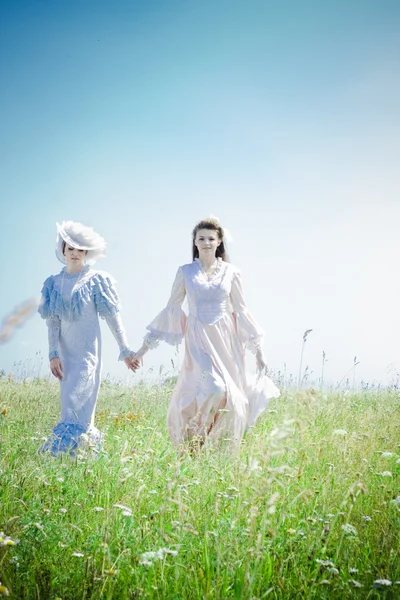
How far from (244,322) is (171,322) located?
79 centimetres

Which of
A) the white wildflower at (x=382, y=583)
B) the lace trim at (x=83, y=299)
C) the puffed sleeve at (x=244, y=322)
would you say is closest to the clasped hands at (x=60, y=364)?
the lace trim at (x=83, y=299)

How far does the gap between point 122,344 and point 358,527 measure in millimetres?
3348

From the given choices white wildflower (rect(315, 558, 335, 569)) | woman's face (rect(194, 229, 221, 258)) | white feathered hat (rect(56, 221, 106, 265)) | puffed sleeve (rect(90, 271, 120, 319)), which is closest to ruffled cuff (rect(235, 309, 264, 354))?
woman's face (rect(194, 229, 221, 258))

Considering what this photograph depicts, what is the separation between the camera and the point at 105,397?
997 cm

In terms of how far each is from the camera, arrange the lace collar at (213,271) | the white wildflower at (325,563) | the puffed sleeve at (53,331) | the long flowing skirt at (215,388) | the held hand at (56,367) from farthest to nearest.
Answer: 1. the lace collar at (213,271)
2. the puffed sleeve at (53,331)
3. the held hand at (56,367)
4. the long flowing skirt at (215,388)
5. the white wildflower at (325,563)

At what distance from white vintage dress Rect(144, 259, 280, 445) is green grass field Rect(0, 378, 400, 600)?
0.90 metres

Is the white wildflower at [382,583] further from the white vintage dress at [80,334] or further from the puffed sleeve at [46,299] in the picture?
the puffed sleeve at [46,299]

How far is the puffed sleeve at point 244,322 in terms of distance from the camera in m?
6.43

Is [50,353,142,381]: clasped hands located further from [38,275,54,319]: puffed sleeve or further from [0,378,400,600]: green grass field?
[0,378,400,600]: green grass field

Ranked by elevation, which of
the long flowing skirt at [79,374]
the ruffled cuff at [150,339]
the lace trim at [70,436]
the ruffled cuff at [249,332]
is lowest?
the lace trim at [70,436]

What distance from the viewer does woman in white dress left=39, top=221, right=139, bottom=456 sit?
6.00 metres

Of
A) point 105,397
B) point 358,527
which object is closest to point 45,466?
point 358,527

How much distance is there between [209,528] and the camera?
324cm

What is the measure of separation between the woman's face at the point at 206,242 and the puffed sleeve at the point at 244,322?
1.24 ft
